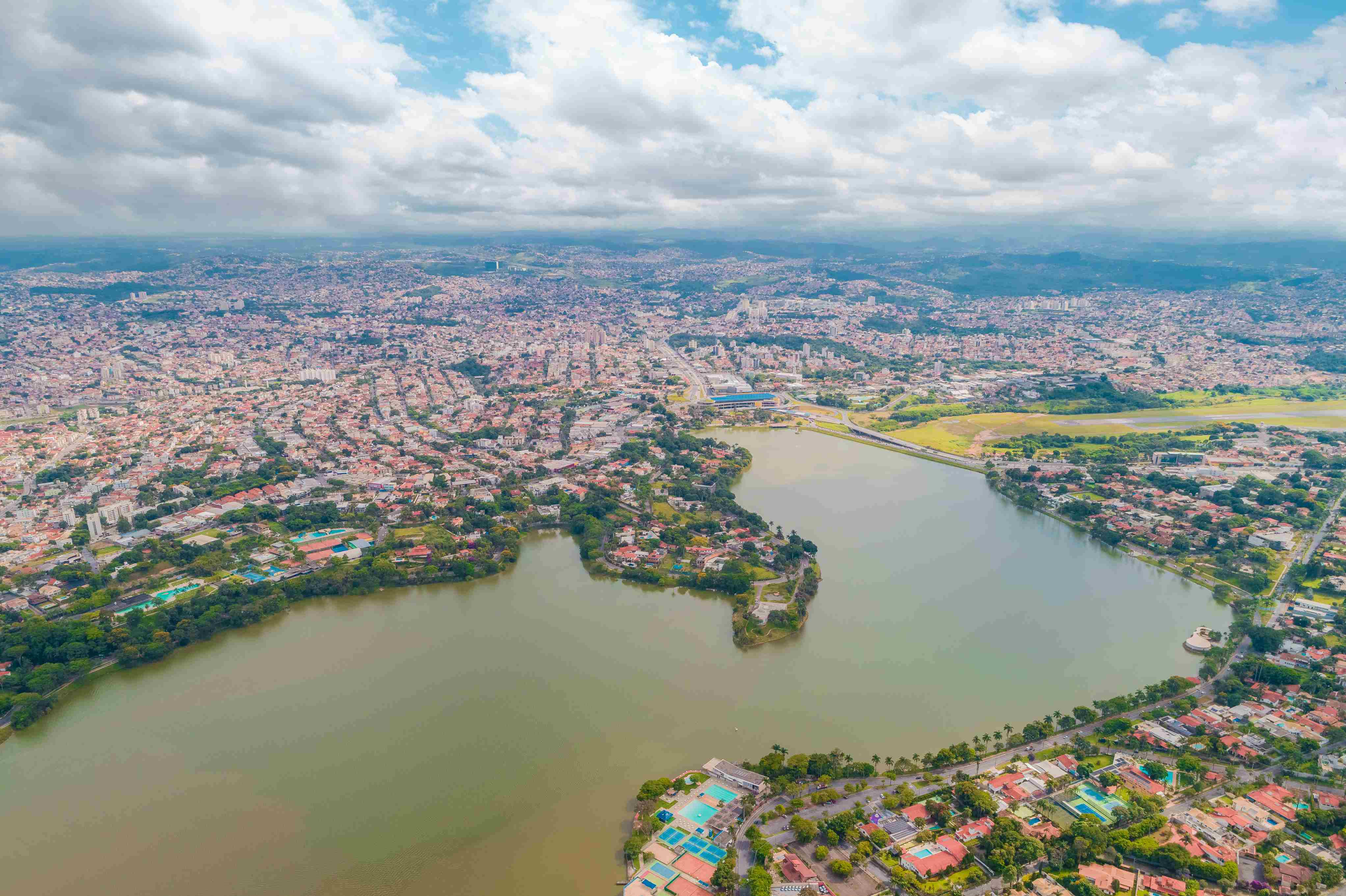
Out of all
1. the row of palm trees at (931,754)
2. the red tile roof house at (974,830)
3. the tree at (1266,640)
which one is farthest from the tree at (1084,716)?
the tree at (1266,640)

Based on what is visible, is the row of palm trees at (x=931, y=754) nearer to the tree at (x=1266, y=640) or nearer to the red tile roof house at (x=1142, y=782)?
the red tile roof house at (x=1142, y=782)

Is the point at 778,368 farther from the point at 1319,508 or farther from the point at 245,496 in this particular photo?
the point at 245,496

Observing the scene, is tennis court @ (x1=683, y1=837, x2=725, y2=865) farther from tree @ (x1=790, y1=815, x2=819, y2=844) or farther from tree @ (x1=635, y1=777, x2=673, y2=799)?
tree @ (x1=790, y1=815, x2=819, y2=844)

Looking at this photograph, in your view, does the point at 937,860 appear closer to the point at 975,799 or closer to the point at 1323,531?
the point at 975,799

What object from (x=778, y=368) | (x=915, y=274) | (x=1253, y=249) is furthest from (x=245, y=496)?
(x=1253, y=249)

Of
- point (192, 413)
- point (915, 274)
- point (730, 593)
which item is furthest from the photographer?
point (915, 274)

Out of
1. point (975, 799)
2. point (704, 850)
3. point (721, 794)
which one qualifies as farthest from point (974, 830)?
point (704, 850)
